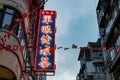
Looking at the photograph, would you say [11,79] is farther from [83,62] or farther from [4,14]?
[83,62]

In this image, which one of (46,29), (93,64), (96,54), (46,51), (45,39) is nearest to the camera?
(46,51)

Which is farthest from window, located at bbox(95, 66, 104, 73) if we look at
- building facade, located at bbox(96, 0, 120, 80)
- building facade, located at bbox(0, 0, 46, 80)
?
building facade, located at bbox(0, 0, 46, 80)

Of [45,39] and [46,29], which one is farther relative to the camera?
[46,29]

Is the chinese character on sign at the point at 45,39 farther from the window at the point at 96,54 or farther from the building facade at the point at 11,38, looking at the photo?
the window at the point at 96,54

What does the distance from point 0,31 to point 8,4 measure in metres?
2.19

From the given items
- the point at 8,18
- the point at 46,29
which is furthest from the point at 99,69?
the point at 8,18

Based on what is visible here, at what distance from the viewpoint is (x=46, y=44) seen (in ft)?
61.1

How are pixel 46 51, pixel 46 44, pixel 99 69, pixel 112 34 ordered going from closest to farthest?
pixel 46 51, pixel 46 44, pixel 112 34, pixel 99 69

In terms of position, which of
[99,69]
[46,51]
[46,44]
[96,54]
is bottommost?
[99,69]

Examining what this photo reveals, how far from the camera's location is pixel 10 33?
15.0 metres

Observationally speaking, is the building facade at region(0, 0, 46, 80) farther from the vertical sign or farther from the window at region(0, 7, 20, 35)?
the vertical sign

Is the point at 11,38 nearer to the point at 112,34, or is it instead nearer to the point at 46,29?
the point at 46,29

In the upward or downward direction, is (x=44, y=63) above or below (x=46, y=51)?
below

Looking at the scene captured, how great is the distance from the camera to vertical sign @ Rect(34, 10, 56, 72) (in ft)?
58.3
